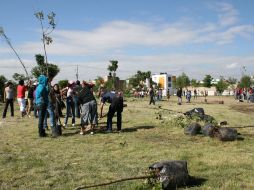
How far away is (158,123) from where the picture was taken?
16.7 meters

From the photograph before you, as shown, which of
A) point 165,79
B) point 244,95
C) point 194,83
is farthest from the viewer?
point 165,79

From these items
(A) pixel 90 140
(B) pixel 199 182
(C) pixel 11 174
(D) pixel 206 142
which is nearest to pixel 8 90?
(A) pixel 90 140

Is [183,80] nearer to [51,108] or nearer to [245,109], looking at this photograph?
[245,109]

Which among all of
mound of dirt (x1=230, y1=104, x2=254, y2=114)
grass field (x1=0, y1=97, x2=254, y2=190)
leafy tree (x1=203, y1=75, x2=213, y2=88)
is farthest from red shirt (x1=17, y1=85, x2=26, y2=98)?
leafy tree (x1=203, y1=75, x2=213, y2=88)

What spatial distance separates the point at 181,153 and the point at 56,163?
114 inches

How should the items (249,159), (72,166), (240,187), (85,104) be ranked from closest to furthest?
(240,187), (72,166), (249,159), (85,104)

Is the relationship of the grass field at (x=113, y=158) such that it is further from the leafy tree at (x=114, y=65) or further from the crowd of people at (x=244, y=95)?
the leafy tree at (x=114, y=65)

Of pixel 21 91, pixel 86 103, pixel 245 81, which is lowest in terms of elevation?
pixel 86 103

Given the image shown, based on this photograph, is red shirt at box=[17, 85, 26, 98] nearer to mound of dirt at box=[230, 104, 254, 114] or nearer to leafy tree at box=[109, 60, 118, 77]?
mound of dirt at box=[230, 104, 254, 114]

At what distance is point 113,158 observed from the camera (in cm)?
934

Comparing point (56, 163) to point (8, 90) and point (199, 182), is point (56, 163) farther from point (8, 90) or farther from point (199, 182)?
point (8, 90)

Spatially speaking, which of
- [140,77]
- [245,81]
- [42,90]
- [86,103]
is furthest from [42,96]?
[245,81]

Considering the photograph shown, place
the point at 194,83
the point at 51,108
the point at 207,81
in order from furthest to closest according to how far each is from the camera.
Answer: the point at 194,83 < the point at 207,81 < the point at 51,108

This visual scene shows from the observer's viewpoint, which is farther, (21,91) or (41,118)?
(21,91)
